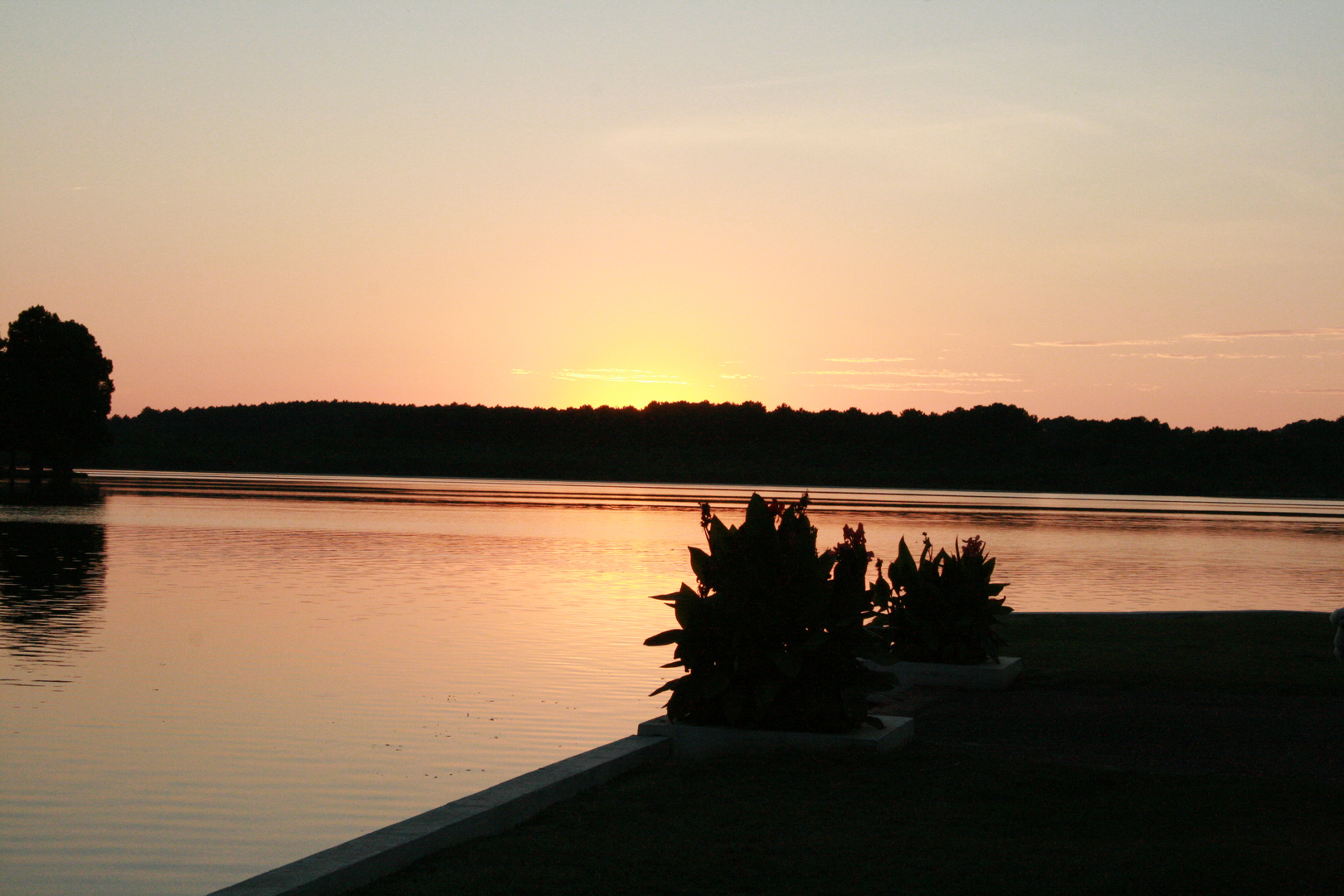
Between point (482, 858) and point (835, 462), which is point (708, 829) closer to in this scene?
point (482, 858)

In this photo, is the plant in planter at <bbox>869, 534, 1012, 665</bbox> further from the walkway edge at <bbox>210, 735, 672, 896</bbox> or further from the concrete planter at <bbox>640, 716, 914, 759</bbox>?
the walkway edge at <bbox>210, 735, 672, 896</bbox>

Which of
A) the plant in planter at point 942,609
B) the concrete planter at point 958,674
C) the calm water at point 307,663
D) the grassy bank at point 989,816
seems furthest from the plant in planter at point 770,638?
the plant in planter at point 942,609

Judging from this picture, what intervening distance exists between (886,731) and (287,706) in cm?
558

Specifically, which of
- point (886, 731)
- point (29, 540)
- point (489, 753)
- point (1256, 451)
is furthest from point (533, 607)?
point (1256, 451)

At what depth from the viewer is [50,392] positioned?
6731 centimetres

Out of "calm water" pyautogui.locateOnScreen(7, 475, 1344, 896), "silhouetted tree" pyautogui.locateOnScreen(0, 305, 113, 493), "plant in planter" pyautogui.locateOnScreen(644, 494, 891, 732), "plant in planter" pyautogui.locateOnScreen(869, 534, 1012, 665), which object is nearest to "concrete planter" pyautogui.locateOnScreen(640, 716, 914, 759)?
"plant in planter" pyautogui.locateOnScreen(644, 494, 891, 732)

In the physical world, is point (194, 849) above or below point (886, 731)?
below

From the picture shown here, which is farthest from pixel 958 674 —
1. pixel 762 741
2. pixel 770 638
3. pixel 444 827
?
pixel 444 827

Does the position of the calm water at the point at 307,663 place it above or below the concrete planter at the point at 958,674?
below

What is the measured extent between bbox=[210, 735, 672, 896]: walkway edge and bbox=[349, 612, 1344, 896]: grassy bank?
0.28 feet

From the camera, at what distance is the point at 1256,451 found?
123m

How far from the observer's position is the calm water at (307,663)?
7707mm

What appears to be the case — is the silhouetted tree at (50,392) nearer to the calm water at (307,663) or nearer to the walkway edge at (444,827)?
the calm water at (307,663)

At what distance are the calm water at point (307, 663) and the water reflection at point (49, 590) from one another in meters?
0.08
